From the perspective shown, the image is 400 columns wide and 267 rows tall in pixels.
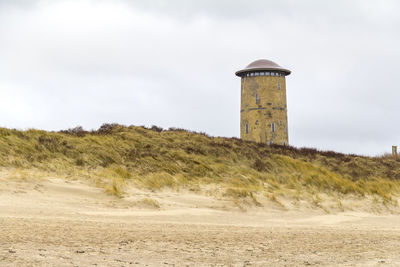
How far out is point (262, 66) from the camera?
3950 cm

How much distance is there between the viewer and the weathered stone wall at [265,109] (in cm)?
3881

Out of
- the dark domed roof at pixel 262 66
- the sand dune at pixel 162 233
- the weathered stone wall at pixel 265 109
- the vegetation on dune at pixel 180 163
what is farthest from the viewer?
the dark domed roof at pixel 262 66

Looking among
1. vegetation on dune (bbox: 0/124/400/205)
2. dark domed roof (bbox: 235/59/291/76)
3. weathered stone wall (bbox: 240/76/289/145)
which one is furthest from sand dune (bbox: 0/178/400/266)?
dark domed roof (bbox: 235/59/291/76)

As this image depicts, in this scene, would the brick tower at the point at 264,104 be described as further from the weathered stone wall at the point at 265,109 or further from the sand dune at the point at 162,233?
the sand dune at the point at 162,233

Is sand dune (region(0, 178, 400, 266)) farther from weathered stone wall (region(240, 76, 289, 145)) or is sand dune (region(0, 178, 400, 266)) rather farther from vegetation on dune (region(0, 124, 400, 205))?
weathered stone wall (region(240, 76, 289, 145))

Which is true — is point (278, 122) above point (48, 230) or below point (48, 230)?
above

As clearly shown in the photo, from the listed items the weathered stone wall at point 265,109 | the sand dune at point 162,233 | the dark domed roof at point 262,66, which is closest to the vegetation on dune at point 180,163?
the sand dune at point 162,233

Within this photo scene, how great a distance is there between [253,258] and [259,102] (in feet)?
102

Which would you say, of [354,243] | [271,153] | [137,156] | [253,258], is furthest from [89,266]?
[271,153]

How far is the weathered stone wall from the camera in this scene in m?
38.8

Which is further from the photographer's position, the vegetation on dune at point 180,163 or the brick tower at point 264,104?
the brick tower at point 264,104

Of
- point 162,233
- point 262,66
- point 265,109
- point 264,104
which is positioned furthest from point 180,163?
point 262,66

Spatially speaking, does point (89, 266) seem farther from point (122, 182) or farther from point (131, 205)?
point (122, 182)

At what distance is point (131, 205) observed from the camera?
618 inches
